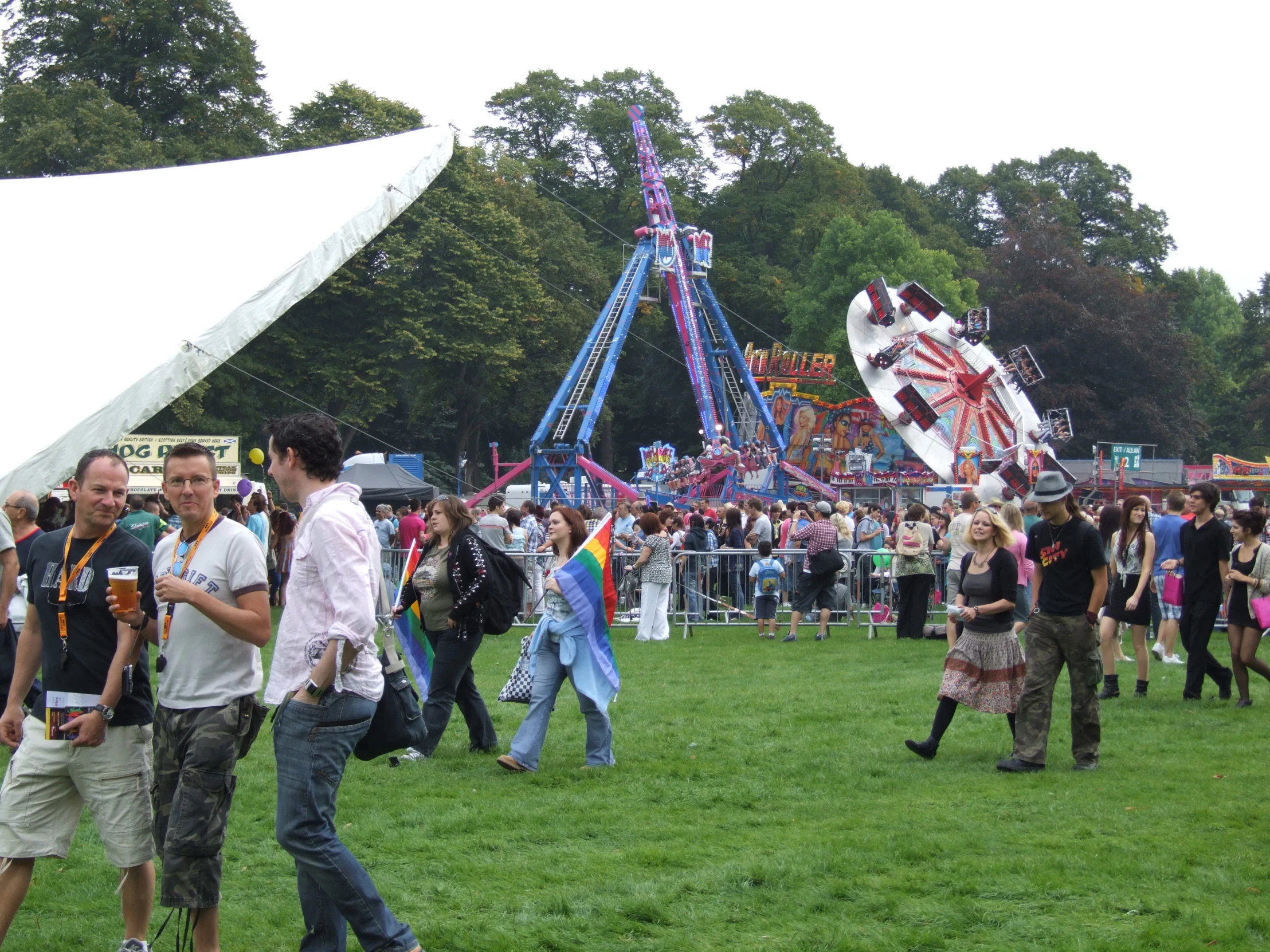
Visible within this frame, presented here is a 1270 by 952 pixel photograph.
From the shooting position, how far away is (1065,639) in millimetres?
8047

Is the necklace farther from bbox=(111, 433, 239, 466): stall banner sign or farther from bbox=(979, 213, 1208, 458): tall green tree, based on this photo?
bbox=(979, 213, 1208, 458): tall green tree

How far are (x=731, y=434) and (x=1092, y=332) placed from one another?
64.8 ft

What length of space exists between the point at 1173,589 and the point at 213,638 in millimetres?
11097

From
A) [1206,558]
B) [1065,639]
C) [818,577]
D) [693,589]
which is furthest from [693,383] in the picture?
[1065,639]

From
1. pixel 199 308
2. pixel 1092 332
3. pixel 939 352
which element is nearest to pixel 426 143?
pixel 199 308

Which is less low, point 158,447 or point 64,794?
point 158,447

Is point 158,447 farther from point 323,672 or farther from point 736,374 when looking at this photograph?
point 736,374

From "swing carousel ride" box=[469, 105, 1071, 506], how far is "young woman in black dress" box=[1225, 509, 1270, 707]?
2434cm

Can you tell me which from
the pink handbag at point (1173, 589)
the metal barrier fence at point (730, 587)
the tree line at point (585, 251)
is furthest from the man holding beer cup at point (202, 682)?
the tree line at point (585, 251)

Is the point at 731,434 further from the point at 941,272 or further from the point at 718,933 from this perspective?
the point at 718,933

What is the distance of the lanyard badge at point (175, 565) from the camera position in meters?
4.39

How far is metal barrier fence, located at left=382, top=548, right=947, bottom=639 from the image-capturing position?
58.0ft

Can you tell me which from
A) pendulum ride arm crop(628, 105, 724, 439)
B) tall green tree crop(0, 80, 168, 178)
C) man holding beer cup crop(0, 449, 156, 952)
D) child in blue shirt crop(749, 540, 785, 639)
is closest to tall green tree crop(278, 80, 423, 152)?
tall green tree crop(0, 80, 168, 178)

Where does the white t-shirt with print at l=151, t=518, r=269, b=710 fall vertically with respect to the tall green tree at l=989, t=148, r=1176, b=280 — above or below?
below
